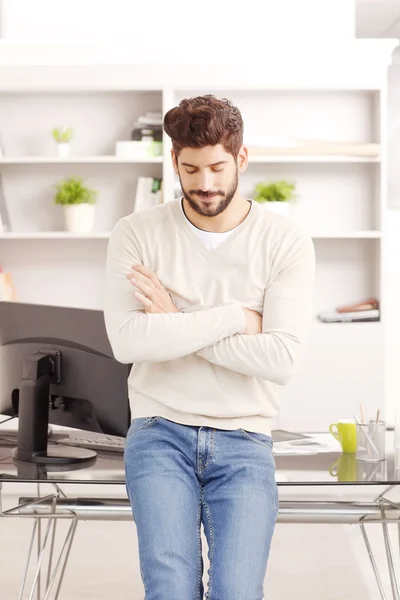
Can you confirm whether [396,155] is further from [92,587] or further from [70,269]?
[92,587]

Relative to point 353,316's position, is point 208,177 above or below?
above

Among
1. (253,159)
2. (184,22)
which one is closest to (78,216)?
(253,159)

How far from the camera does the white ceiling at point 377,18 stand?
5070mm

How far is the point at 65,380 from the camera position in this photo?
7.95 ft

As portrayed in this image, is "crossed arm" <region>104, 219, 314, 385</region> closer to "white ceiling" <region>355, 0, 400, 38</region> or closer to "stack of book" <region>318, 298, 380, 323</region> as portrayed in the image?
"stack of book" <region>318, 298, 380, 323</region>

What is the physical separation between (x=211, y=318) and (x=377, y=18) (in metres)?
3.87

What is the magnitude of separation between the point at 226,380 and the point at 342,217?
107 inches

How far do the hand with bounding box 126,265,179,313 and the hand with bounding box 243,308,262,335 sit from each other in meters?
0.17

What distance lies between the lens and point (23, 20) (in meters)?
4.48

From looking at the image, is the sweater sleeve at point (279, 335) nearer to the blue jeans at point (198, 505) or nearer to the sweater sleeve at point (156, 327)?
the sweater sleeve at point (156, 327)

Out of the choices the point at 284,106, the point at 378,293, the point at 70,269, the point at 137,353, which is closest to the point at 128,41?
the point at 284,106

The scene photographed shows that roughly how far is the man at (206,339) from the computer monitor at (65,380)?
0.23 m

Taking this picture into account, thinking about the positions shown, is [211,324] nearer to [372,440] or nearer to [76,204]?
[372,440]

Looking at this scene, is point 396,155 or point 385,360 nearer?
point 385,360
